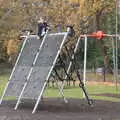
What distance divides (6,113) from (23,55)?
326 centimetres

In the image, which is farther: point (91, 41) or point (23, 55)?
point (91, 41)

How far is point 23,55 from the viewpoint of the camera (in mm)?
17750

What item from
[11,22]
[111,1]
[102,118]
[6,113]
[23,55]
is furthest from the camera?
[11,22]

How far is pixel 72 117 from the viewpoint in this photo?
14.0m

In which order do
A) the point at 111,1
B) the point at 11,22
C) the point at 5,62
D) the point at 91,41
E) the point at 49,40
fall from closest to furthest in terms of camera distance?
the point at 49,40 → the point at 111,1 → the point at 11,22 → the point at 91,41 → the point at 5,62

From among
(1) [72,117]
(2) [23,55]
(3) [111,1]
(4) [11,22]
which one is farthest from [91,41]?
(1) [72,117]

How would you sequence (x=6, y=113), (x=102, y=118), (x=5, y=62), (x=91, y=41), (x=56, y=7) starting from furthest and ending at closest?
(x=5, y=62)
(x=91, y=41)
(x=56, y=7)
(x=6, y=113)
(x=102, y=118)

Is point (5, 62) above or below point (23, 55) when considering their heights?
below

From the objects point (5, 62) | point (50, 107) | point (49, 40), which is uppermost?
point (49, 40)

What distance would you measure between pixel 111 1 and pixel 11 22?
15217mm

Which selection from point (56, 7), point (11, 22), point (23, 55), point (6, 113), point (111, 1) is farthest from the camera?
point (11, 22)

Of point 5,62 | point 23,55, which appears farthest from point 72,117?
point 5,62

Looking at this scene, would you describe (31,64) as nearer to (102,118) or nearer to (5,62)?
(102,118)

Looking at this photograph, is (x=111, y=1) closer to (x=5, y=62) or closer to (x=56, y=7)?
(x=56, y=7)
